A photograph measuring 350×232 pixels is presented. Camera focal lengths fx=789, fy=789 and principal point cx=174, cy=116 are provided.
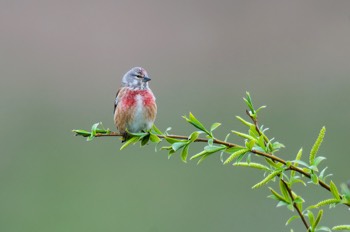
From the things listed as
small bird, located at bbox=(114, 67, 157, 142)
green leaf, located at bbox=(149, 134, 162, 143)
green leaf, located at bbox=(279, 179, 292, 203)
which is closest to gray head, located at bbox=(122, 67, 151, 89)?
small bird, located at bbox=(114, 67, 157, 142)

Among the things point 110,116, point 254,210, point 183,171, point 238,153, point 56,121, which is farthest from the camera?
point 56,121

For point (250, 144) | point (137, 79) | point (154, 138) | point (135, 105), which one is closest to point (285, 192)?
point (250, 144)

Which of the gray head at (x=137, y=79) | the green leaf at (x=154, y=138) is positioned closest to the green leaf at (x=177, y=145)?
the green leaf at (x=154, y=138)

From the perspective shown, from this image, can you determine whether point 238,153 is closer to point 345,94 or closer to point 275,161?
point 275,161

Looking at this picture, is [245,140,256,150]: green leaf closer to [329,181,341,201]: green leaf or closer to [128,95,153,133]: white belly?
[329,181,341,201]: green leaf

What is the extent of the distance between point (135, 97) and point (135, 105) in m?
0.08

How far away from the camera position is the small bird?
10.9ft

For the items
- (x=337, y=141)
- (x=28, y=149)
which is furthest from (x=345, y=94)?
(x=28, y=149)

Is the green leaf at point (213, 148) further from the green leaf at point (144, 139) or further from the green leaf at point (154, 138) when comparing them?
the green leaf at point (144, 139)

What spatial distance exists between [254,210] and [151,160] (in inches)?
87.0

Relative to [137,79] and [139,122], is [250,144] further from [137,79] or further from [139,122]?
[137,79]

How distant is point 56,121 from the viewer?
9.99 metres

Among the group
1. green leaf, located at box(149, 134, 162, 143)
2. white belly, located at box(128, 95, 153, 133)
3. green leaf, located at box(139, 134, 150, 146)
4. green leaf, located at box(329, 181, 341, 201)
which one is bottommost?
green leaf, located at box(329, 181, 341, 201)

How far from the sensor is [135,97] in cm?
352
